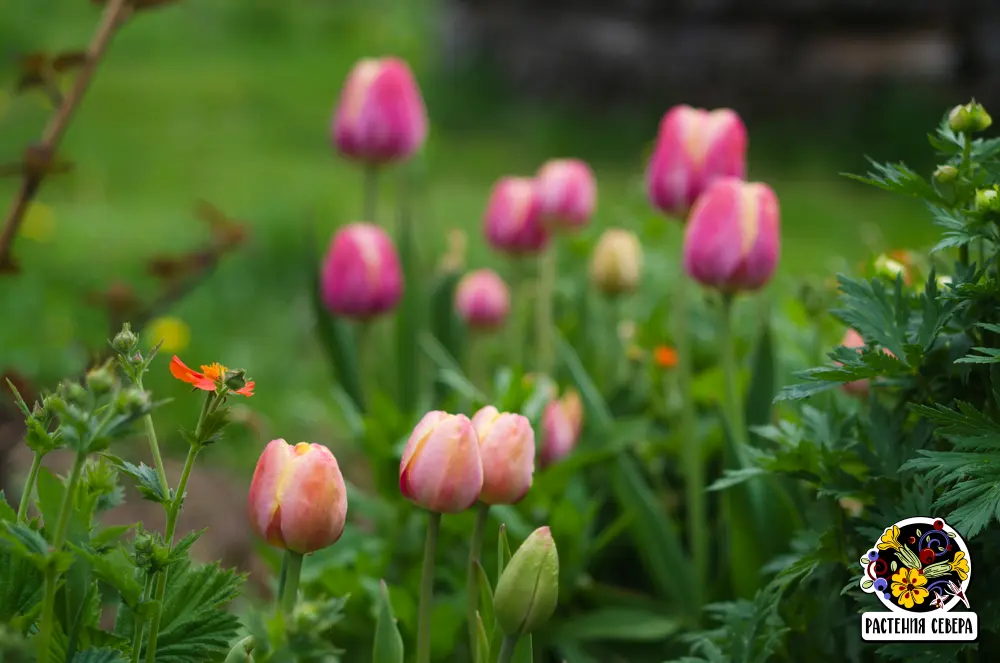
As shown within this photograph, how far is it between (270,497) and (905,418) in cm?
50

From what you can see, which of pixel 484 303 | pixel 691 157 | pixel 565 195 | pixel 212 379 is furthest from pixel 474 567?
pixel 484 303

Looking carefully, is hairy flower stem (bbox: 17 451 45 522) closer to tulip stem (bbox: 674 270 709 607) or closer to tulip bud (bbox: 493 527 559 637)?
tulip bud (bbox: 493 527 559 637)

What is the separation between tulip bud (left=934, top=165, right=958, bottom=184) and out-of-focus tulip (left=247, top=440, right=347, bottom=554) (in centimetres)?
48

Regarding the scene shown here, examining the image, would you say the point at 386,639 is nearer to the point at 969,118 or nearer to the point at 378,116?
the point at 969,118

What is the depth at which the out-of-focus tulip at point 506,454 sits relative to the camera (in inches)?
33.8

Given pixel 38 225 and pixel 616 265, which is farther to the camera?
pixel 38 225

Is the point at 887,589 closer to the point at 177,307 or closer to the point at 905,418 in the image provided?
the point at 905,418

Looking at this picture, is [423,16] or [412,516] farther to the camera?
[423,16]

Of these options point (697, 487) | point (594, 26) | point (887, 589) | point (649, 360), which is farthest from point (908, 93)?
point (887, 589)

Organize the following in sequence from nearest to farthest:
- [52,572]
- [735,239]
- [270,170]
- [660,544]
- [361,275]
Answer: [52,572] < [735,239] < [660,544] < [361,275] < [270,170]

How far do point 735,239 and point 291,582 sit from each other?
630mm

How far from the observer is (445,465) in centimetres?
81

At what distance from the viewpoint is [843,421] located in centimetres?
96

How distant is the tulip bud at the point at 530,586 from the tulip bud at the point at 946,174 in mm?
382
